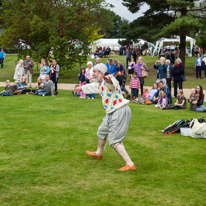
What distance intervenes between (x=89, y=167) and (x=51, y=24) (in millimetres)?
19199

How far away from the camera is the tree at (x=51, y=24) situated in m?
22.9

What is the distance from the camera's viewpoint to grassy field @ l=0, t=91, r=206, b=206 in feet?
14.8

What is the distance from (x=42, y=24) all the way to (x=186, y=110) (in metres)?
14.1

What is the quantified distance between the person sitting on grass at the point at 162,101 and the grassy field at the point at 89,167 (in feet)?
9.52

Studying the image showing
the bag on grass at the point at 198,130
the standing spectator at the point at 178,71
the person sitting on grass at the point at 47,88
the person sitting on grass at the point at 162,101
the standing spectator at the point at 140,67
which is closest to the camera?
the bag on grass at the point at 198,130

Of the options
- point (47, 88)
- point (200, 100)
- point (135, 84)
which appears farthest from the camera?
point (47, 88)

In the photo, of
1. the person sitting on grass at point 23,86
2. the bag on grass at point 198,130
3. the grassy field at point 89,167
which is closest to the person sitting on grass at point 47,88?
the person sitting on grass at point 23,86

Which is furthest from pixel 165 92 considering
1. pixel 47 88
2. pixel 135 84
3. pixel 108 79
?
pixel 108 79

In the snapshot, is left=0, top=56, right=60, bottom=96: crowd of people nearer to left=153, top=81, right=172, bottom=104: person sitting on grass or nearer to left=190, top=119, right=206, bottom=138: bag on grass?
left=153, top=81, right=172, bottom=104: person sitting on grass

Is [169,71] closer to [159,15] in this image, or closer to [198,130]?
[198,130]

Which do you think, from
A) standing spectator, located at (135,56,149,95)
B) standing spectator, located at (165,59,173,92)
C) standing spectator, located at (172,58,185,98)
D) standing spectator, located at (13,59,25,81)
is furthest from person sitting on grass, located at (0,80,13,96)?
standing spectator, located at (172,58,185,98)

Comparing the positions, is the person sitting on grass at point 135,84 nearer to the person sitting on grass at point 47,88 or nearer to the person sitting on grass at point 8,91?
the person sitting on grass at point 47,88

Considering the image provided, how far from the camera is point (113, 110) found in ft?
18.1

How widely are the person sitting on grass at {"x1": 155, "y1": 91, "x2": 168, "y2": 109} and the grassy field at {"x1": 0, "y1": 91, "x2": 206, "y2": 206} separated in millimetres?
2901
